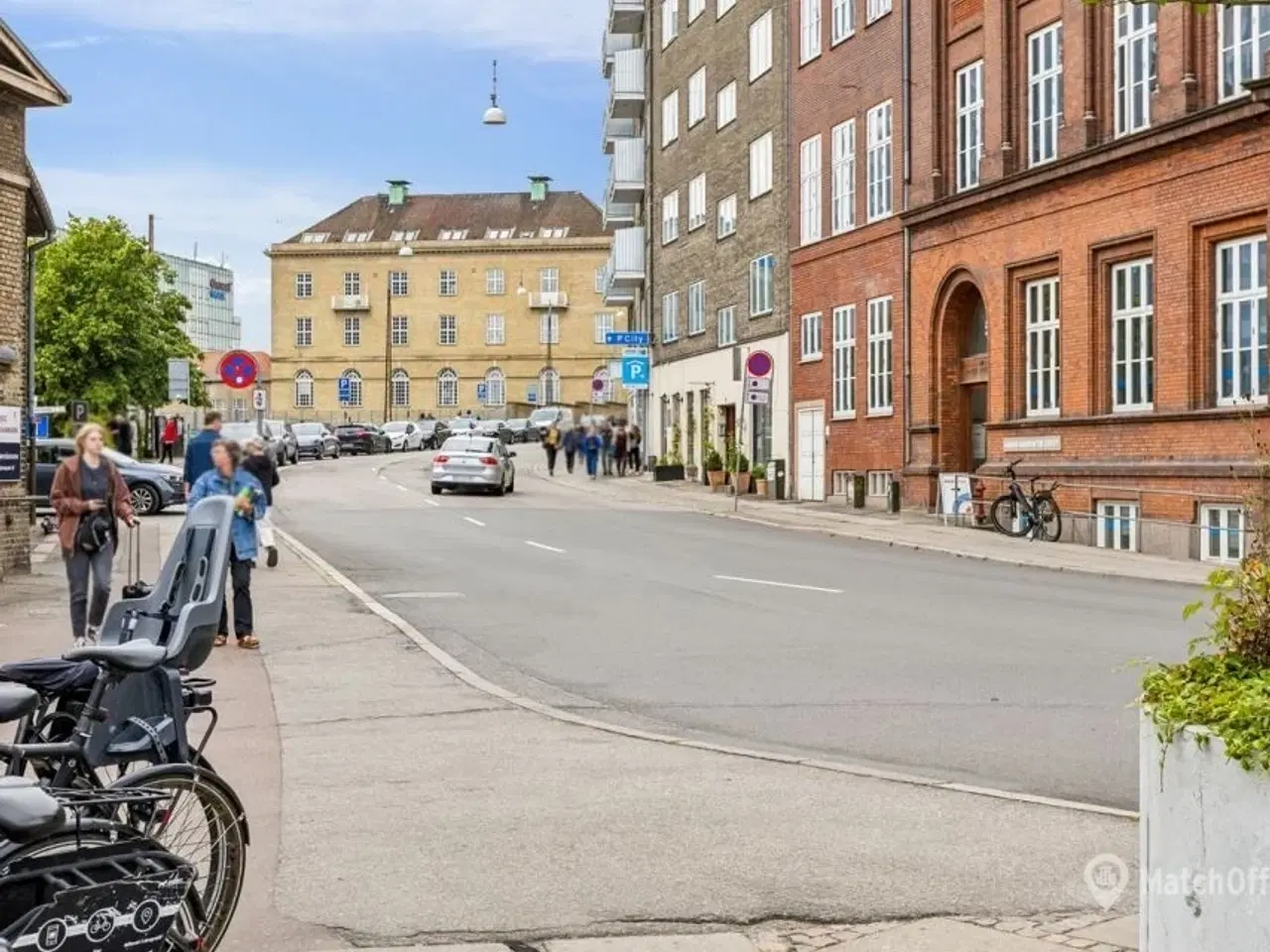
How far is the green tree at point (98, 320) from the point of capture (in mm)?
69812

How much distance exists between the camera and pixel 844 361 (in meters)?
39.1

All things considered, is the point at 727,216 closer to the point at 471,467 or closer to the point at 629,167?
the point at 471,467

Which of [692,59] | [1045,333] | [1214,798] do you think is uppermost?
[692,59]

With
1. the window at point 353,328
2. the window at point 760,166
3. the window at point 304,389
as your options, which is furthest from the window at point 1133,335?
the window at point 304,389

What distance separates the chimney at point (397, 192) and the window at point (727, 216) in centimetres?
7345

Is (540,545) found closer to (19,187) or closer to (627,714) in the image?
(19,187)

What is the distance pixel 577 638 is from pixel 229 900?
981 cm

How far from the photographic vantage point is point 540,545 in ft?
87.1

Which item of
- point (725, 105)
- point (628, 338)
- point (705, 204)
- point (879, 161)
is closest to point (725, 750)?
point (879, 161)

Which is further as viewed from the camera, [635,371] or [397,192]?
[397,192]

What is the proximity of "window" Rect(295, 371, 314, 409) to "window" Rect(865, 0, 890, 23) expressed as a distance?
278ft

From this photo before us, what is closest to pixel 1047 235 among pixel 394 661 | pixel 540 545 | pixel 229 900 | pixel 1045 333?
pixel 1045 333

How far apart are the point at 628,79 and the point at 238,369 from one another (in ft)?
127

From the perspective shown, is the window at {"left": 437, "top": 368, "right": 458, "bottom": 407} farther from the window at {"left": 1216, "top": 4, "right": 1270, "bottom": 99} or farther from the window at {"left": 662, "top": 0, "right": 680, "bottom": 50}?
the window at {"left": 1216, "top": 4, "right": 1270, "bottom": 99}
